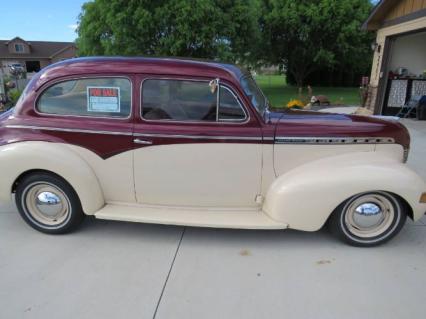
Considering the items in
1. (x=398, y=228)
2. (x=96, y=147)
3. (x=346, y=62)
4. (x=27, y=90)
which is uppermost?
(x=346, y=62)

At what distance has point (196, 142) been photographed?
10.9 ft

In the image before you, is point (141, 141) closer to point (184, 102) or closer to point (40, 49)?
point (184, 102)

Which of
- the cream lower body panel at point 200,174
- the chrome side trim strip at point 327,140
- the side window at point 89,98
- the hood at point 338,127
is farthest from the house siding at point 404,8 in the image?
the side window at point 89,98

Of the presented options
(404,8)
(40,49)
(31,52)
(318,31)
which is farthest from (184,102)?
(40,49)

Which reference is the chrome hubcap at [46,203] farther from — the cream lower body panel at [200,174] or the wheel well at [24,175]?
the cream lower body panel at [200,174]

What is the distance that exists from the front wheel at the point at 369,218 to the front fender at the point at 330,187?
12 centimetres

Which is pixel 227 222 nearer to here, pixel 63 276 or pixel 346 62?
pixel 63 276

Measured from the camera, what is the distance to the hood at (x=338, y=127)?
3.34m

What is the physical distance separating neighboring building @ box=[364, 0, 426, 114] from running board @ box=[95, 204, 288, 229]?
9879 millimetres

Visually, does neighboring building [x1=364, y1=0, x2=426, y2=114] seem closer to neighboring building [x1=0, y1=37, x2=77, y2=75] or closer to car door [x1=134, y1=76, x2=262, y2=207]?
car door [x1=134, y1=76, x2=262, y2=207]

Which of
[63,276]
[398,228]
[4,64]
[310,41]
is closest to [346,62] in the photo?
[310,41]

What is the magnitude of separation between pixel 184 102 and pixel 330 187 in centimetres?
156

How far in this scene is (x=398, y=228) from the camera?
3.39 meters

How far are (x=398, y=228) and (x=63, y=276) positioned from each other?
3.08 metres
